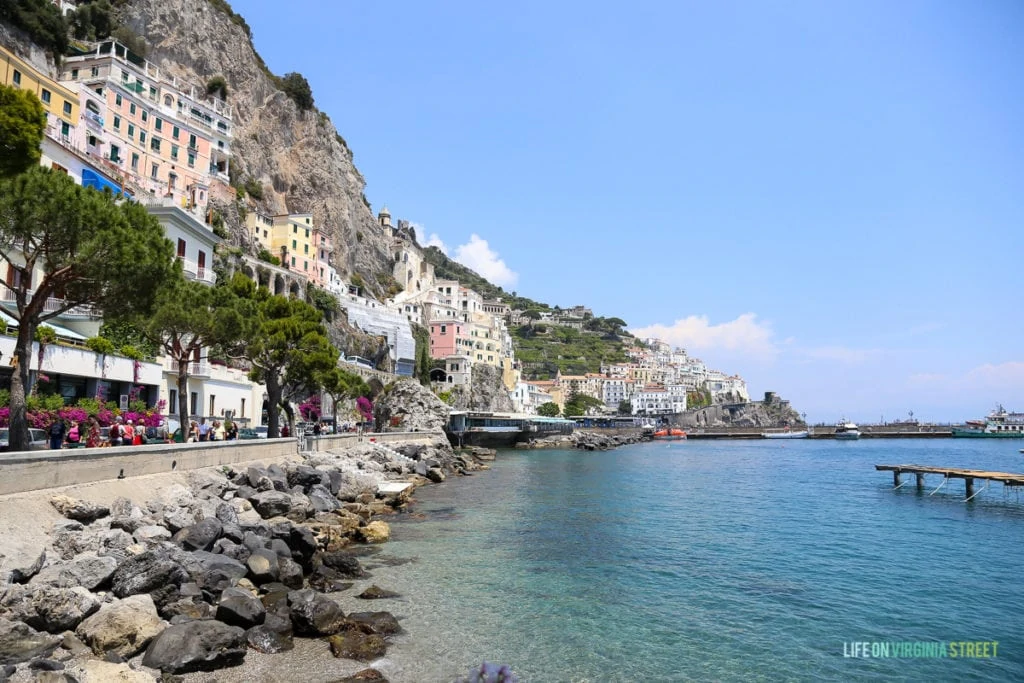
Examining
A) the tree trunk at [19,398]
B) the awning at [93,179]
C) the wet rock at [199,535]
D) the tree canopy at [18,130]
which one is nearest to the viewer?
the tree canopy at [18,130]

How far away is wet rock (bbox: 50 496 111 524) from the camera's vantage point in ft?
45.0

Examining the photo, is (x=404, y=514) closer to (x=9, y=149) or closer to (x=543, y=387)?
(x=9, y=149)

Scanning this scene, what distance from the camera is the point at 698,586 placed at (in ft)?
56.7

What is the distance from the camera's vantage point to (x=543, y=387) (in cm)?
15938

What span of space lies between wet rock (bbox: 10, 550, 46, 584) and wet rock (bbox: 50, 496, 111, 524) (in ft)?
8.07

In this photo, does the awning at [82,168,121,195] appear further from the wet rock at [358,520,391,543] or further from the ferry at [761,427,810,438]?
the ferry at [761,427,810,438]

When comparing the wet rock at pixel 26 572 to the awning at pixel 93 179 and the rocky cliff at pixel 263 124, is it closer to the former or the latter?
the awning at pixel 93 179

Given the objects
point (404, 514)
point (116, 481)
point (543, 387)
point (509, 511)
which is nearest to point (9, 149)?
point (116, 481)

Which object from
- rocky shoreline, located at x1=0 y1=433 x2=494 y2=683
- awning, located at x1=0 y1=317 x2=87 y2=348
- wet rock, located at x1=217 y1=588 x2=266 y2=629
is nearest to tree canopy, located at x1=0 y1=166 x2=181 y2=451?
rocky shoreline, located at x1=0 y1=433 x2=494 y2=683

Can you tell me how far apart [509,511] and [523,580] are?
1207cm

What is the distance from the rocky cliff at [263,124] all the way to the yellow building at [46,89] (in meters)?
29.4

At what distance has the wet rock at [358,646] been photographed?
37.9 feet

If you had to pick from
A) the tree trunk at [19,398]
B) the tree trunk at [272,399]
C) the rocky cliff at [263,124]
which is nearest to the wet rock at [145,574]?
the tree trunk at [19,398]

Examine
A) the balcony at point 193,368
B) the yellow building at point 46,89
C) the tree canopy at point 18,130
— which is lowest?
the balcony at point 193,368
